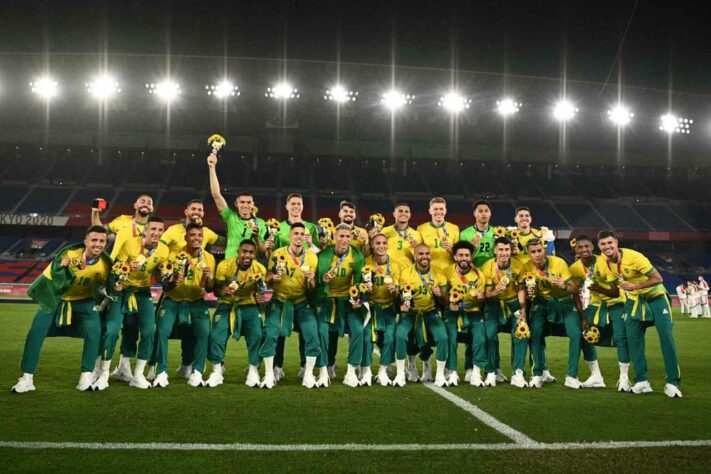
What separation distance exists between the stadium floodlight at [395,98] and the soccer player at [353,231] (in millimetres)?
28671

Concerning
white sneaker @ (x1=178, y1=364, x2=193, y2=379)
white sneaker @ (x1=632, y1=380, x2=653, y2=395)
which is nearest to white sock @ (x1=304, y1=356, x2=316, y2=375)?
A: white sneaker @ (x1=178, y1=364, x2=193, y2=379)

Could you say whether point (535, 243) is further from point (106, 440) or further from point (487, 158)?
point (487, 158)

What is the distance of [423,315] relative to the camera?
28.5ft

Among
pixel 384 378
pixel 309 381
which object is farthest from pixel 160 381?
pixel 384 378

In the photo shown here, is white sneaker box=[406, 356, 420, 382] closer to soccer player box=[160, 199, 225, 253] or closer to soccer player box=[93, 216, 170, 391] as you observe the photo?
soccer player box=[160, 199, 225, 253]

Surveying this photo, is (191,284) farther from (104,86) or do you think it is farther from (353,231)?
(104,86)

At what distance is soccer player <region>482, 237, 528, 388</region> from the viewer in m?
8.51

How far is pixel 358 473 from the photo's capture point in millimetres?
4402

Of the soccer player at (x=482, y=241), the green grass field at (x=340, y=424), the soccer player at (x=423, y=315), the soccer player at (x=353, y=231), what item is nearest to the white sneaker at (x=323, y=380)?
the green grass field at (x=340, y=424)

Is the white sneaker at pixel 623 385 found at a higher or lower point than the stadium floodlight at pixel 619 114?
lower

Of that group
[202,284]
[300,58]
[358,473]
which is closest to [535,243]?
[202,284]

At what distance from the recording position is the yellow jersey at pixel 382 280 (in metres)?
8.44

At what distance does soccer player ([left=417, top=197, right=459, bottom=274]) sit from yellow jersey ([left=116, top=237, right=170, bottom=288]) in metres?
3.74

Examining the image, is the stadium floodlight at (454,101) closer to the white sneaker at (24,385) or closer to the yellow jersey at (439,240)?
the yellow jersey at (439,240)
